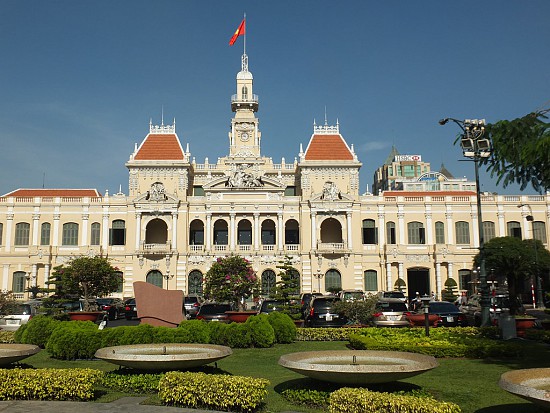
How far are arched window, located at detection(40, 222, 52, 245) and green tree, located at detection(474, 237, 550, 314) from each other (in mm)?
36877

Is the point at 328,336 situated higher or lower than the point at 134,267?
lower

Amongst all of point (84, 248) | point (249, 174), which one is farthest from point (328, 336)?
point (84, 248)

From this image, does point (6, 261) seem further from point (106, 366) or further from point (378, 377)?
point (378, 377)

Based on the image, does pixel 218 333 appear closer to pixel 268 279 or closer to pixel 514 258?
pixel 268 279

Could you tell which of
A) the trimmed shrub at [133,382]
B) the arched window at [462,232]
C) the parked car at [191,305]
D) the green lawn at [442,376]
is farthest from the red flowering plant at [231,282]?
the arched window at [462,232]

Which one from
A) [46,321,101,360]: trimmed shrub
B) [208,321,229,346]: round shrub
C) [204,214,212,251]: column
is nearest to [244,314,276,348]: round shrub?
[208,321,229,346]: round shrub

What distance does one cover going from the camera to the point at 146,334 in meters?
14.5

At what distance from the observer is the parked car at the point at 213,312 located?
23.9 metres

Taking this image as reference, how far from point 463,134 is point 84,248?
38.8 metres

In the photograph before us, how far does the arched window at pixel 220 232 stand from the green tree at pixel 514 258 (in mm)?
22553

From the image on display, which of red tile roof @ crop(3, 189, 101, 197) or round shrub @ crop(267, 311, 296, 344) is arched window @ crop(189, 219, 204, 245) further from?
round shrub @ crop(267, 311, 296, 344)

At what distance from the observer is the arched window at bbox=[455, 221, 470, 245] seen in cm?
5056

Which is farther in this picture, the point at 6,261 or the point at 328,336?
the point at 6,261

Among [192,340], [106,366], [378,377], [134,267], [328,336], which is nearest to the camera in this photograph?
[378,377]
